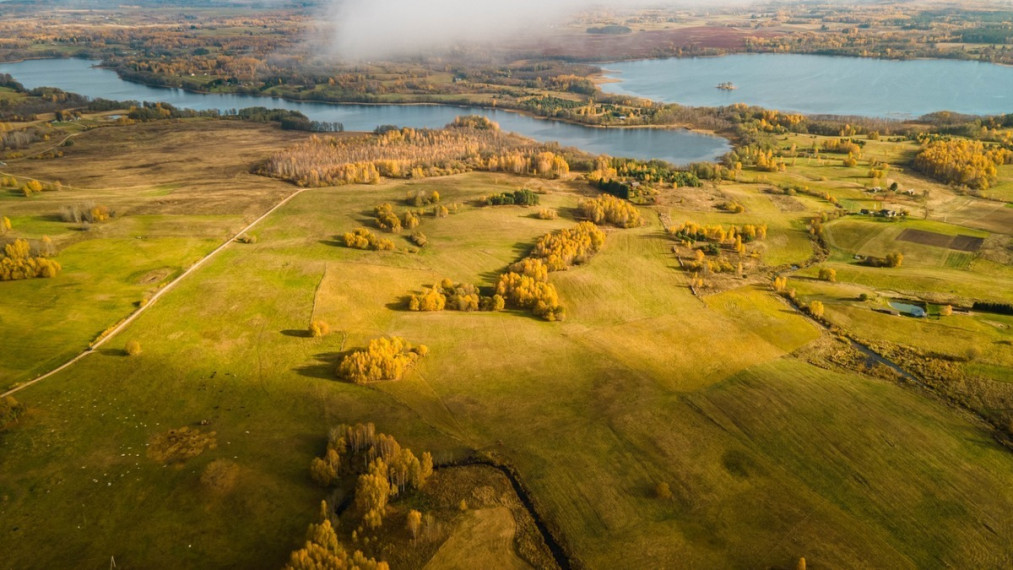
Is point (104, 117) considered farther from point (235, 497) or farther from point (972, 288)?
point (972, 288)

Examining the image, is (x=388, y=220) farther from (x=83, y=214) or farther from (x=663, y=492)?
(x=663, y=492)

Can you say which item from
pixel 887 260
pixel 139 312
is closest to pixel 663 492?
pixel 139 312

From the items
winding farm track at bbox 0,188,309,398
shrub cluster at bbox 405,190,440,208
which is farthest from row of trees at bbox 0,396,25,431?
shrub cluster at bbox 405,190,440,208

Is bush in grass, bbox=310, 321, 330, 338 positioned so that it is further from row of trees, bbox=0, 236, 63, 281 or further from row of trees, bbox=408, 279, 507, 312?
row of trees, bbox=0, 236, 63, 281

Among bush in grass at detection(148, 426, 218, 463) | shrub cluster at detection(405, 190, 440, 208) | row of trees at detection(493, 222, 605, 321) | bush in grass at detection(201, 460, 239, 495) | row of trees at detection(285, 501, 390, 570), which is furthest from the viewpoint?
shrub cluster at detection(405, 190, 440, 208)

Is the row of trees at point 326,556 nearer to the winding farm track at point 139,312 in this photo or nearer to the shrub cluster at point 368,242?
the winding farm track at point 139,312

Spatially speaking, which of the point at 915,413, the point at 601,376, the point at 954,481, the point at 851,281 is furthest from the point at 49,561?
the point at 851,281
